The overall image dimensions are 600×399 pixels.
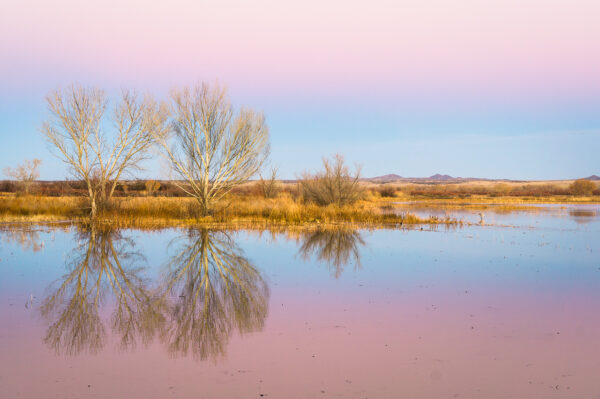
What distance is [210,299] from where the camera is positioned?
27.5 ft

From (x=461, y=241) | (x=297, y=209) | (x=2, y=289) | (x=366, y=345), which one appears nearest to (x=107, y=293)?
(x=2, y=289)

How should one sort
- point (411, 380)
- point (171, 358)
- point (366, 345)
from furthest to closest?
point (366, 345) → point (171, 358) → point (411, 380)

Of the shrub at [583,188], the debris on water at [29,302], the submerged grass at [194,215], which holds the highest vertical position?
the shrub at [583,188]

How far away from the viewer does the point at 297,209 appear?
982 inches

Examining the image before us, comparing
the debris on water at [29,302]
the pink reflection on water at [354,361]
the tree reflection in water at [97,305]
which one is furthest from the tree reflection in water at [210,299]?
the debris on water at [29,302]

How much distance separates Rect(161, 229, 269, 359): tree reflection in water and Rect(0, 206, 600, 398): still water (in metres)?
0.04

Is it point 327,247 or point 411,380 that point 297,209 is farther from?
point 411,380

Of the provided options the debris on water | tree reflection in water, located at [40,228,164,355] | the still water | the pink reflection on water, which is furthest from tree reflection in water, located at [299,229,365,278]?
Result: the debris on water

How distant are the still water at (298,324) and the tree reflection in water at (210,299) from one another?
0.12 ft

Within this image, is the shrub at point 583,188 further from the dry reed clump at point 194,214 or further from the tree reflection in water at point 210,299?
the tree reflection in water at point 210,299

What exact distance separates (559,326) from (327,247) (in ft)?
28.9

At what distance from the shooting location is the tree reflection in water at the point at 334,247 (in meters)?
12.3

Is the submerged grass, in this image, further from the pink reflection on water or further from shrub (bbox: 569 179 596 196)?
shrub (bbox: 569 179 596 196)

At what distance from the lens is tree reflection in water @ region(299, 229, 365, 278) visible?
12325 millimetres
